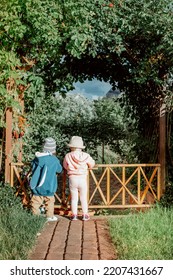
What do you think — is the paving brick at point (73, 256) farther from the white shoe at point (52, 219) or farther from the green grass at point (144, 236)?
the white shoe at point (52, 219)

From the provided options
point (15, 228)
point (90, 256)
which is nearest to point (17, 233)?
point (15, 228)

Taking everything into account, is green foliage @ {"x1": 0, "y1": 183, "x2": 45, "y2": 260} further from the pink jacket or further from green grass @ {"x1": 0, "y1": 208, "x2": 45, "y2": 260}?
the pink jacket

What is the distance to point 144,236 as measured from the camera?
6918 millimetres

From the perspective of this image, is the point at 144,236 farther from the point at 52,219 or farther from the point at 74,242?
the point at 52,219

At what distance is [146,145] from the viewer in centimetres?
1056

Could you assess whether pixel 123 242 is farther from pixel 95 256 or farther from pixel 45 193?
pixel 45 193

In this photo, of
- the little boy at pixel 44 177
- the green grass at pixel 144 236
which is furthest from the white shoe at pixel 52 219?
the green grass at pixel 144 236

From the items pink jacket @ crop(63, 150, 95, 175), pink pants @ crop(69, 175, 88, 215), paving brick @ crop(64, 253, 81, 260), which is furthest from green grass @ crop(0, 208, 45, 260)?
pink jacket @ crop(63, 150, 95, 175)

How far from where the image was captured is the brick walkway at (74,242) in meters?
6.39

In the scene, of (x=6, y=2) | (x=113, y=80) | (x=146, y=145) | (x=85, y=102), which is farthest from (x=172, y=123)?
(x=85, y=102)

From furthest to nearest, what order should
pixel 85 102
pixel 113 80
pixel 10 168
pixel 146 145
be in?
pixel 85 102 → pixel 113 80 → pixel 146 145 → pixel 10 168

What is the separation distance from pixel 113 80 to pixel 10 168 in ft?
10.2

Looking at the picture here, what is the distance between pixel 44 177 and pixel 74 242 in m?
1.67

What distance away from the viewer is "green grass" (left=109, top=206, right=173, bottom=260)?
6.27 metres
